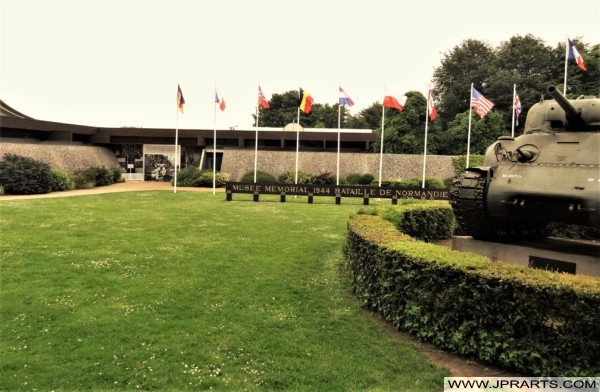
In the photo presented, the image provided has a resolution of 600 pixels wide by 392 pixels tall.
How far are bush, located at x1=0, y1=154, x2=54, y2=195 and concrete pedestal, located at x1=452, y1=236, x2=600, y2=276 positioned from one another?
25.9 metres

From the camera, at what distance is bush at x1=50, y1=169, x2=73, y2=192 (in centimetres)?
2801

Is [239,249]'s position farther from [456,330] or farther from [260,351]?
[456,330]

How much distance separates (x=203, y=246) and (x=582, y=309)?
824 cm

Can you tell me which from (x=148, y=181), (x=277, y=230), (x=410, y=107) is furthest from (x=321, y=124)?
(x=277, y=230)

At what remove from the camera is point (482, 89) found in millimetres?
50031

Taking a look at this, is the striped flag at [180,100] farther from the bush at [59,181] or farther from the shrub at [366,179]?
the shrub at [366,179]

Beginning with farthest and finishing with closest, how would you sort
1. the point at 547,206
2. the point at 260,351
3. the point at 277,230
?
the point at 277,230, the point at 547,206, the point at 260,351

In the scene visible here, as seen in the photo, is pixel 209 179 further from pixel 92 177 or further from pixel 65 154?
pixel 65 154

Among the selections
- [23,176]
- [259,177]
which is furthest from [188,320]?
[259,177]

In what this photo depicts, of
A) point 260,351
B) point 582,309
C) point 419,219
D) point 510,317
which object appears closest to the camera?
point 582,309

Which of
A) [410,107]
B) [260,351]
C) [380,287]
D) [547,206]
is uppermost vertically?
[410,107]

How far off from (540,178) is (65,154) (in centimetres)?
3374

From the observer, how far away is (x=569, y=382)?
14.0 feet

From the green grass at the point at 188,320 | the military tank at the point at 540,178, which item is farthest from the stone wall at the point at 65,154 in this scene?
the military tank at the point at 540,178
